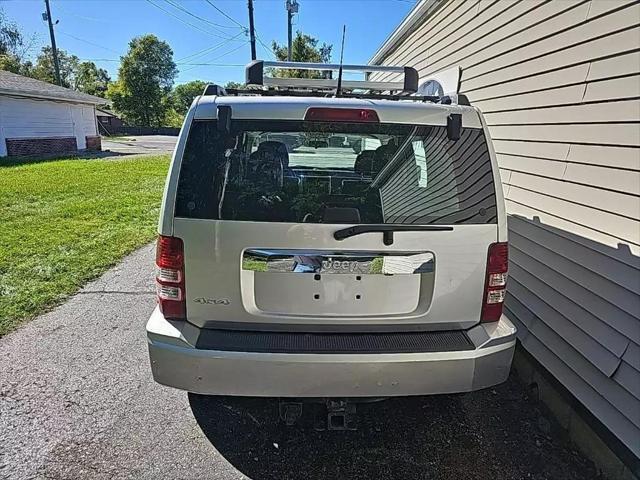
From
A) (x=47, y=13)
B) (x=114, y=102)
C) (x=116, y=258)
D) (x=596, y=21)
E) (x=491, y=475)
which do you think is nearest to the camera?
(x=491, y=475)

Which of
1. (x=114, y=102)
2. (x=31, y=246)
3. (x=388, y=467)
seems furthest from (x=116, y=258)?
(x=114, y=102)

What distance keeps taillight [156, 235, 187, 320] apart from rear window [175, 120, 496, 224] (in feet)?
0.52

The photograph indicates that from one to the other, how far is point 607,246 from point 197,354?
7.51 ft

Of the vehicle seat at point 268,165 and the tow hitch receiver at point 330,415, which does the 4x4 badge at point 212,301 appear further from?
the tow hitch receiver at point 330,415

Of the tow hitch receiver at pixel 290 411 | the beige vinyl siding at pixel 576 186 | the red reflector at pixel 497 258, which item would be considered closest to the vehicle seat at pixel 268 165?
the red reflector at pixel 497 258

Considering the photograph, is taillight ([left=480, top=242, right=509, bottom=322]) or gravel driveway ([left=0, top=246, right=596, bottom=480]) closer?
taillight ([left=480, top=242, right=509, bottom=322])

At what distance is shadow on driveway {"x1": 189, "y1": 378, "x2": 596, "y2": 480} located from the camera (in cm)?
235

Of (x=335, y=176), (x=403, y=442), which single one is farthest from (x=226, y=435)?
(x=335, y=176)

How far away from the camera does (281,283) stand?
2.07m

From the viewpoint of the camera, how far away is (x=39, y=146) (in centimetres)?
2097

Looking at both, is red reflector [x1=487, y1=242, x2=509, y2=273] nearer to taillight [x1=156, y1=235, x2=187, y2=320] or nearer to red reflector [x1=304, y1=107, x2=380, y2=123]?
red reflector [x1=304, y1=107, x2=380, y2=123]

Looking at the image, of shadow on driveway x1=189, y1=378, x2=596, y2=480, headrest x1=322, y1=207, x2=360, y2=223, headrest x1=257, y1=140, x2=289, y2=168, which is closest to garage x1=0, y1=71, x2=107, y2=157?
headrest x1=257, y1=140, x2=289, y2=168

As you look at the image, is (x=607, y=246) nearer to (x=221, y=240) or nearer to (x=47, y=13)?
(x=221, y=240)

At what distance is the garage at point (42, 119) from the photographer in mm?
18875
